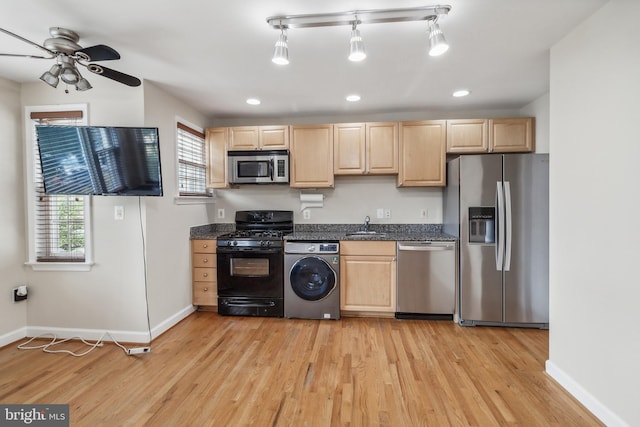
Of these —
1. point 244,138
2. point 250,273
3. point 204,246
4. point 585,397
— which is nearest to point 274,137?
point 244,138

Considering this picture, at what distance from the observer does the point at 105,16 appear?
5.57ft

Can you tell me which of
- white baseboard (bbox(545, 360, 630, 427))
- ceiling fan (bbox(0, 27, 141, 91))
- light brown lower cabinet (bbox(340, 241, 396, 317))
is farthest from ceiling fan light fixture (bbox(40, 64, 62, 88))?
white baseboard (bbox(545, 360, 630, 427))

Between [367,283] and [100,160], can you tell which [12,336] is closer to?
[100,160]

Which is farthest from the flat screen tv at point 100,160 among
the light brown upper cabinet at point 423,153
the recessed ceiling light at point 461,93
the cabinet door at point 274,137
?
the recessed ceiling light at point 461,93

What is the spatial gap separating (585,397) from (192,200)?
12.4ft

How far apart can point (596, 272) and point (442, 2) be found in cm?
185

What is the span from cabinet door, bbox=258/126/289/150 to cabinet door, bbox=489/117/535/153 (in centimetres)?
241

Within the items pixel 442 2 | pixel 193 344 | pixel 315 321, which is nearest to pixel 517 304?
pixel 315 321

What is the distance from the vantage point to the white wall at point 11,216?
254 centimetres

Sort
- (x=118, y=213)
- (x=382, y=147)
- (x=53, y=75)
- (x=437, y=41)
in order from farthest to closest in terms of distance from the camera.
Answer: (x=382, y=147), (x=118, y=213), (x=53, y=75), (x=437, y=41)

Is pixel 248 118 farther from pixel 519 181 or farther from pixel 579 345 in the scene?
pixel 579 345

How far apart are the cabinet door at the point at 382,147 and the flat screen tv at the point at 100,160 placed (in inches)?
88.2

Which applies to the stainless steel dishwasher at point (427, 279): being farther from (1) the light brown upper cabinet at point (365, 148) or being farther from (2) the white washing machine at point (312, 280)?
(1) the light brown upper cabinet at point (365, 148)

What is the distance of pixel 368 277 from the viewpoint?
3121mm
